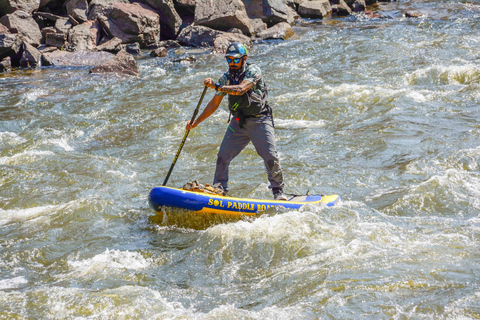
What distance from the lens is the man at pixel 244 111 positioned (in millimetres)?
6312

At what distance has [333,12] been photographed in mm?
27766

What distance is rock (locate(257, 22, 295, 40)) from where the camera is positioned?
21.4m

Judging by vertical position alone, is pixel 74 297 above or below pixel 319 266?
above

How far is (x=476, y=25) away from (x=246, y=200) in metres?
18.3

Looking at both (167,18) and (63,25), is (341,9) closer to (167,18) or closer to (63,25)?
(167,18)

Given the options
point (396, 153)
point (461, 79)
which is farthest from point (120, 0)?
point (396, 153)

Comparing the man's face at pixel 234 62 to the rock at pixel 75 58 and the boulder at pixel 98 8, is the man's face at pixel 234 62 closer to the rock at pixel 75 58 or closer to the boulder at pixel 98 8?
the rock at pixel 75 58

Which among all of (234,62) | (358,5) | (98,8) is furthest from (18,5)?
(234,62)

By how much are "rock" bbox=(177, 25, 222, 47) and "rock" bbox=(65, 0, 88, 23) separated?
169 inches

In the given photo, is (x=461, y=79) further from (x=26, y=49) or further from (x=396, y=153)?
(x=26, y=49)

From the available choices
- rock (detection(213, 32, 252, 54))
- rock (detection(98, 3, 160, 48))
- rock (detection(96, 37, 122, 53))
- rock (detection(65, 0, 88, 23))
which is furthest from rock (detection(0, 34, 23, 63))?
rock (detection(213, 32, 252, 54))

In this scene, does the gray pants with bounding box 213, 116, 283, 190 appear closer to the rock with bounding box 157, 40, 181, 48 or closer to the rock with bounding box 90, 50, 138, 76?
the rock with bounding box 90, 50, 138, 76

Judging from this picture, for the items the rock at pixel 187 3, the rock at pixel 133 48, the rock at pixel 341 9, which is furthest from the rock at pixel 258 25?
the rock at pixel 341 9

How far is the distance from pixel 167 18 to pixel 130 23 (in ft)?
6.79
